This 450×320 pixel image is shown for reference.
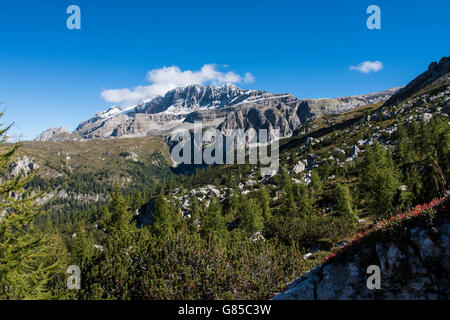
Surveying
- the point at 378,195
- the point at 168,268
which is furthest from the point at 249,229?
the point at 168,268

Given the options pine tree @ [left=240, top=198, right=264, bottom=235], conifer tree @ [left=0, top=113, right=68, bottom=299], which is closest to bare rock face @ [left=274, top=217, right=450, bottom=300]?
conifer tree @ [left=0, top=113, right=68, bottom=299]

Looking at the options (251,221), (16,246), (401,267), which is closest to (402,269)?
(401,267)

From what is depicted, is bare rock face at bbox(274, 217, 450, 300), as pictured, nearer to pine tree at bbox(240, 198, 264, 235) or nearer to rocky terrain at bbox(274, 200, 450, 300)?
rocky terrain at bbox(274, 200, 450, 300)

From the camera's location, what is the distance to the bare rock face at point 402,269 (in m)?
7.28

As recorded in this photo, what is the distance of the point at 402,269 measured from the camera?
25.3 feet

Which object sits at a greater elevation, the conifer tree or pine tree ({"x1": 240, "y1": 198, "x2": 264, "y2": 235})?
the conifer tree

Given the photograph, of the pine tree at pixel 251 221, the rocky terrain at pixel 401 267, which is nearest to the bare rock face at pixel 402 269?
the rocky terrain at pixel 401 267

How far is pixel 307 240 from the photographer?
36.7 m

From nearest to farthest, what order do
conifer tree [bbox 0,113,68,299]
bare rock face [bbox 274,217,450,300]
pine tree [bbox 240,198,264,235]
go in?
bare rock face [bbox 274,217,450,300] < conifer tree [bbox 0,113,68,299] < pine tree [bbox 240,198,264,235]

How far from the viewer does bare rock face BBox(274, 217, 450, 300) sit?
23.9 ft

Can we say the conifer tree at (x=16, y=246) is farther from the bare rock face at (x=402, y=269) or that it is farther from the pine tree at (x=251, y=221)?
the pine tree at (x=251, y=221)

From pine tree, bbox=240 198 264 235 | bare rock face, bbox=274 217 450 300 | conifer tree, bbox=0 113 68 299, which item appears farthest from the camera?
pine tree, bbox=240 198 264 235
